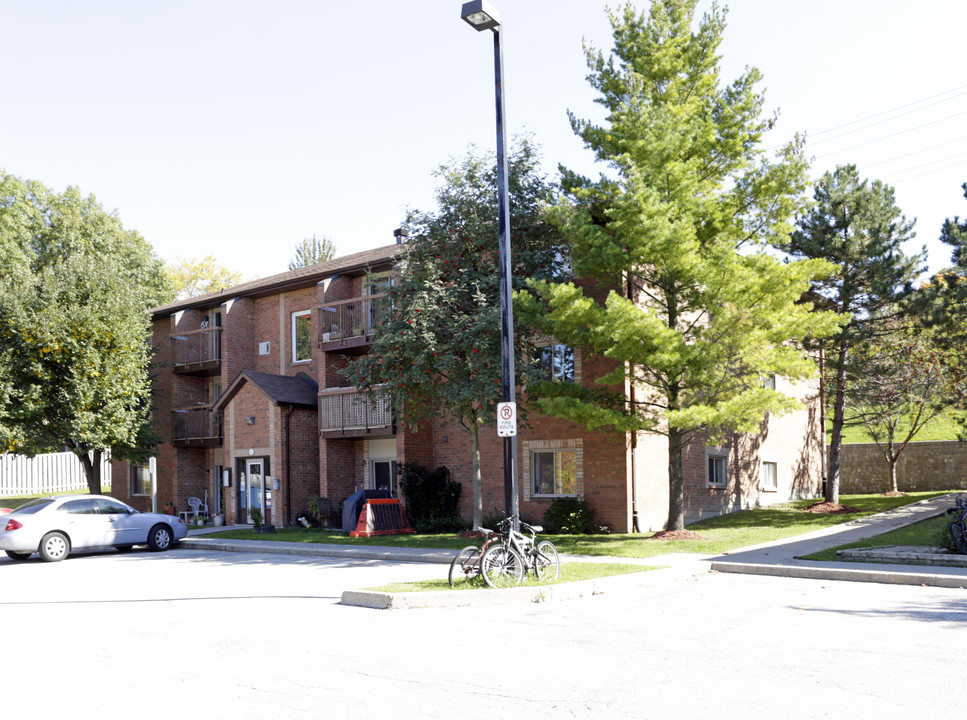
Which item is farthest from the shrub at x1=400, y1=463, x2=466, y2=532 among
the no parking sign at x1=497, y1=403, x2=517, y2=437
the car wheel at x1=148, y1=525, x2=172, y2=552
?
the no parking sign at x1=497, y1=403, x2=517, y2=437

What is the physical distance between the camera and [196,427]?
31.4 meters

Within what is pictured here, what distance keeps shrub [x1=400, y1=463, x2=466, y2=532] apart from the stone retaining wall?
1902 cm

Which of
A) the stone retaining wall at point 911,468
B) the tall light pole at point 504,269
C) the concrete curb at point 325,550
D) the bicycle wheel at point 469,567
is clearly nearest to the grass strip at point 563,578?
the bicycle wheel at point 469,567

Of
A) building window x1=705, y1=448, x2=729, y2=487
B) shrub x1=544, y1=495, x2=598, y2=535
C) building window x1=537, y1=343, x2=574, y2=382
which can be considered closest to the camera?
shrub x1=544, y1=495, x2=598, y2=535

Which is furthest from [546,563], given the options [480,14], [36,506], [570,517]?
[36,506]

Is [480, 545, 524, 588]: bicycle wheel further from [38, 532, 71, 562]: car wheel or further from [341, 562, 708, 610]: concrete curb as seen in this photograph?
[38, 532, 71, 562]: car wheel

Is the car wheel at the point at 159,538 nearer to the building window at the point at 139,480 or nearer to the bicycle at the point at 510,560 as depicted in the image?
the bicycle at the point at 510,560

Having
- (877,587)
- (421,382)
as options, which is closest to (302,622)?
(877,587)

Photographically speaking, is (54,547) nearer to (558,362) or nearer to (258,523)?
(258,523)

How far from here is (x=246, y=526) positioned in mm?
27359

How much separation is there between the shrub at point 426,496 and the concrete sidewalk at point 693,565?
437 centimetres

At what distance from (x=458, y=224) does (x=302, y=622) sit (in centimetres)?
1373

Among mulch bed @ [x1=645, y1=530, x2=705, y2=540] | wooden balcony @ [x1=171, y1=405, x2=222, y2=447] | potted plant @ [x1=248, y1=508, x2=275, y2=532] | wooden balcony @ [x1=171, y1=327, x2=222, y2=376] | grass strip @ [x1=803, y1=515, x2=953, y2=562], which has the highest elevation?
wooden balcony @ [x1=171, y1=327, x2=222, y2=376]

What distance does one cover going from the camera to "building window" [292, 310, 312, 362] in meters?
30.4
